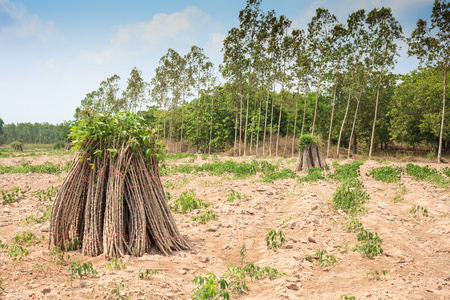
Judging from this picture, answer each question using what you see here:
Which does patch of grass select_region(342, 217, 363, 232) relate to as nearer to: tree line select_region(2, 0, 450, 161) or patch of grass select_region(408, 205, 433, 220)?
patch of grass select_region(408, 205, 433, 220)

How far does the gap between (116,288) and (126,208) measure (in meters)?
1.64

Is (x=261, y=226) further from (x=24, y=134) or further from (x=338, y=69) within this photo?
(x=24, y=134)

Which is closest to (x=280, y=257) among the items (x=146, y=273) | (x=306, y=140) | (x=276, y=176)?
(x=146, y=273)

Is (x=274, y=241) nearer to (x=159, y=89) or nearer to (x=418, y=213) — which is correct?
(x=418, y=213)

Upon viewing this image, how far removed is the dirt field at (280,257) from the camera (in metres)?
3.48

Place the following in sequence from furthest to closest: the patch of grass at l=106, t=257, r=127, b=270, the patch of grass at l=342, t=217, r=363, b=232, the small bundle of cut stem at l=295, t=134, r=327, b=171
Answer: the small bundle of cut stem at l=295, t=134, r=327, b=171 < the patch of grass at l=342, t=217, r=363, b=232 < the patch of grass at l=106, t=257, r=127, b=270

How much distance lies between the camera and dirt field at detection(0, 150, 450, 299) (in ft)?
11.4

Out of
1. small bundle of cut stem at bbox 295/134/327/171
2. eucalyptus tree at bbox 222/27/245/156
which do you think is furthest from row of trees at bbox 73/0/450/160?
small bundle of cut stem at bbox 295/134/327/171

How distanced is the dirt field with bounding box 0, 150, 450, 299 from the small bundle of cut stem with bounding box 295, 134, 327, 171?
5.66 meters

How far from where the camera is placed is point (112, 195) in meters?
4.43

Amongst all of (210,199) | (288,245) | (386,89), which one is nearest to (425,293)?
(288,245)

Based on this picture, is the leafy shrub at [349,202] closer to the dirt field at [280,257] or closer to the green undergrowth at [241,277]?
the dirt field at [280,257]

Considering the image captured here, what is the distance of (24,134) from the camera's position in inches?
4031

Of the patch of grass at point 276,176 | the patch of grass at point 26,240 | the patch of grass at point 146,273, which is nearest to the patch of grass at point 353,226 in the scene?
the patch of grass at point 146,273
